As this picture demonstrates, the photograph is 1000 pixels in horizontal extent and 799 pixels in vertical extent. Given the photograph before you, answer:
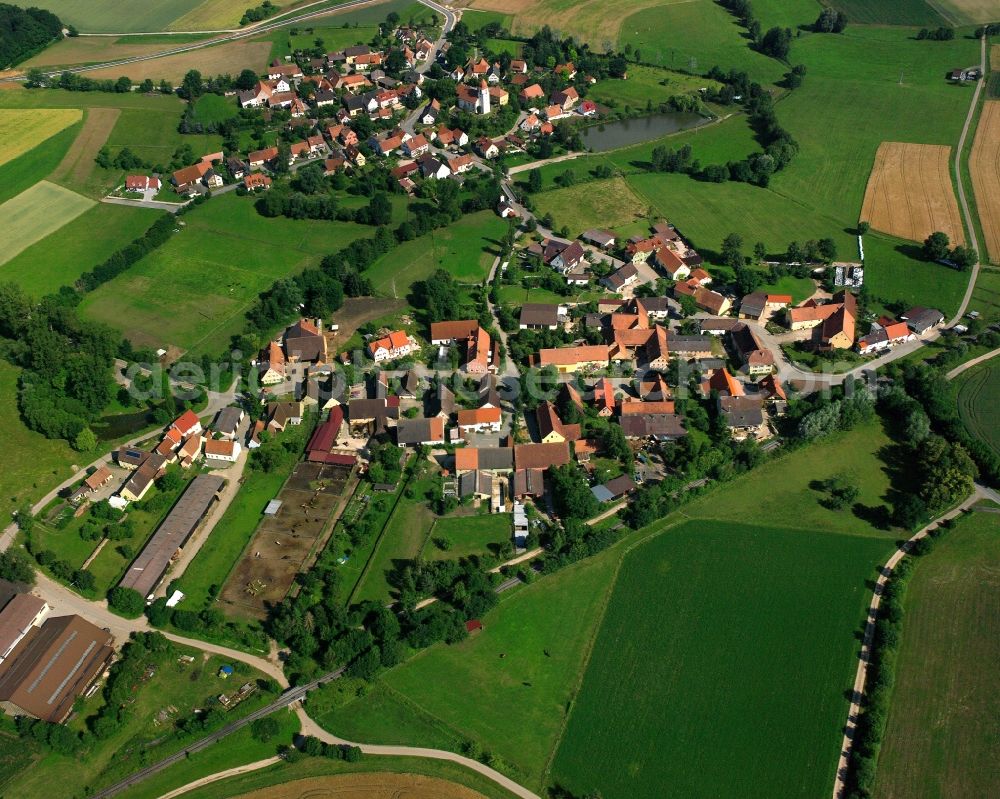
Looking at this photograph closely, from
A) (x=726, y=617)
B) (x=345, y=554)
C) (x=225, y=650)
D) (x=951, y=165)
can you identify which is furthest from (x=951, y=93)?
(x=225, y=650)

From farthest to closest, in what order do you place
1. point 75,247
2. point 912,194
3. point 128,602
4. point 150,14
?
point 150,14, point 912,194, point 75,247, point 128,602

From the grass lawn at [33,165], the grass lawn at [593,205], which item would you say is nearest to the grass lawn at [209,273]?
the grass lawn at [593,205]

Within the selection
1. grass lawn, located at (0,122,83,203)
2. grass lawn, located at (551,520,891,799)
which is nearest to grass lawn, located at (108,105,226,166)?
grass lawn, located at (0,122,83,203)

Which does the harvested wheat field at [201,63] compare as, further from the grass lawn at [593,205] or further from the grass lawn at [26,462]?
the grass lawn at [26,462]

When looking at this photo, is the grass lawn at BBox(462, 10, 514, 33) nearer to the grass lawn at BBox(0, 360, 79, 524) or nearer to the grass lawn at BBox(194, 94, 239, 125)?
the grass lawn at BBox(194, 94, 239, 125)

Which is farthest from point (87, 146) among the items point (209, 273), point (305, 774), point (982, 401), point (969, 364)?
point (982, 401)

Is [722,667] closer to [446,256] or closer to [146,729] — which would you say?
A: [146,729]
